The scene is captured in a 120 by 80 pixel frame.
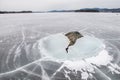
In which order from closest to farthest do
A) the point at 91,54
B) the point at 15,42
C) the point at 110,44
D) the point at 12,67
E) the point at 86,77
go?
the point at 86,77, the point at 12,67, the point at 91,54, the point at 110,44, the point at 15,42

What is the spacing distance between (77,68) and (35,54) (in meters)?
1.10

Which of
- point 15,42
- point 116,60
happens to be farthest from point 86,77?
point 15,42

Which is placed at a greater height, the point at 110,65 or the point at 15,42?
the point at 110,65

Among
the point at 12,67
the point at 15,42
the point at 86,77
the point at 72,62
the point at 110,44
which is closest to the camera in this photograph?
the point at 86,77

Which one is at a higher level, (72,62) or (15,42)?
(72,62)

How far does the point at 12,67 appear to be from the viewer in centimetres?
290

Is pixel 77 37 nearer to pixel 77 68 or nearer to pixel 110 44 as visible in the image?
pixel 110 44

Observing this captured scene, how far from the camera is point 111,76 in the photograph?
263 centimetres

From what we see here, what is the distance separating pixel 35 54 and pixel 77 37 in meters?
1.46

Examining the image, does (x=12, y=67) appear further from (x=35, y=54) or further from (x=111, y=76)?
(x=111, y=76)

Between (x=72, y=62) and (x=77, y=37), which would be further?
(x=77, y=37)

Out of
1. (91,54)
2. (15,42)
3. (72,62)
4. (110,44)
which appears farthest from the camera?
(15,42)

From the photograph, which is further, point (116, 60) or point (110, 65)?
point (116, 60)

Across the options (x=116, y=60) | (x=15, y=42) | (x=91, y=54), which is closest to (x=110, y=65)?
(x=116, y=60)
